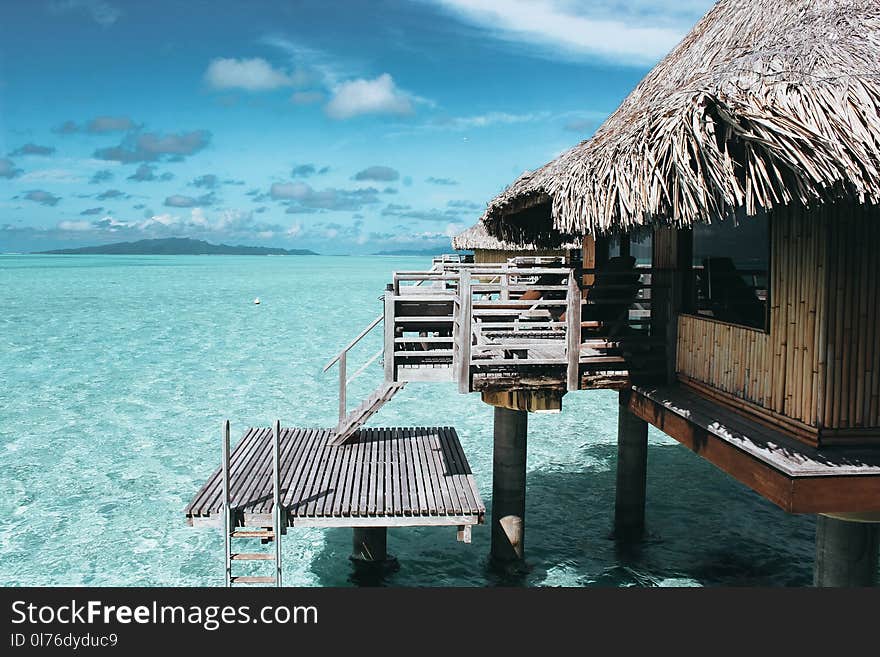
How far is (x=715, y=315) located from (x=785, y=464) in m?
2.73

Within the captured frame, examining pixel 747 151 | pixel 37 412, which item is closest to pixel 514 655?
pixel 747 151

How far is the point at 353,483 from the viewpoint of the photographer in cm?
724

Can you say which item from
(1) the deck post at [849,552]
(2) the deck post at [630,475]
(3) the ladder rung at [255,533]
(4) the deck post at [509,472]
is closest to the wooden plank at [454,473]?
(4) the deck post at [509,472]

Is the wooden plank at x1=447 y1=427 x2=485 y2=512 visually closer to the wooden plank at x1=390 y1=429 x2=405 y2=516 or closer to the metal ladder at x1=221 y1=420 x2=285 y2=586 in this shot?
the wooden plank at x1=390 y1=429 x2=405 y2=516

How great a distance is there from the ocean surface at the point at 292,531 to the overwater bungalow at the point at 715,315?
6.19 feet

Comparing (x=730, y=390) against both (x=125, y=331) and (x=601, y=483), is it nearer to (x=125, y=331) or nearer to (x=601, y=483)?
(x=601, y=483)

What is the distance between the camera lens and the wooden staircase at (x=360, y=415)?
7725mm

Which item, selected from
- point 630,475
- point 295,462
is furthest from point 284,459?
point 630,475

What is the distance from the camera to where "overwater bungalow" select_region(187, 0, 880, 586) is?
14.6 ft

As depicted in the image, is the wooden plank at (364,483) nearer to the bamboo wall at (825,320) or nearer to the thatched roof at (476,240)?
the bamboo wall at (825,320)

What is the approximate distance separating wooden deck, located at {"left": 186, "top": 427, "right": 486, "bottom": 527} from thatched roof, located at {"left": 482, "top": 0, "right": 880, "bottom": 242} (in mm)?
2733

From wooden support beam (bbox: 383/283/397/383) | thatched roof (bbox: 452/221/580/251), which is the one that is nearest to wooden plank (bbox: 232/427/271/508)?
wooden support beam (bbox: 383/283/397/383)

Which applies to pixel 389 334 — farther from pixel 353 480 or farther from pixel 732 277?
pixel 732 277

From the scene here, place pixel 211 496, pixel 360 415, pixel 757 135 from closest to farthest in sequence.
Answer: pixel 757 135 → pixel 211 496 → pixel 360 415
